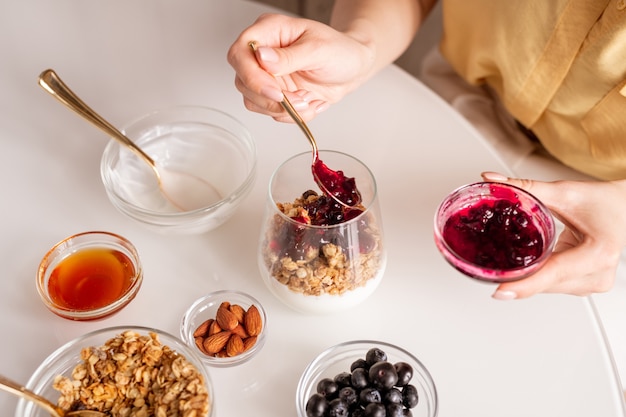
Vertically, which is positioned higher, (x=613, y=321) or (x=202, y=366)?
(x=202, y=366)

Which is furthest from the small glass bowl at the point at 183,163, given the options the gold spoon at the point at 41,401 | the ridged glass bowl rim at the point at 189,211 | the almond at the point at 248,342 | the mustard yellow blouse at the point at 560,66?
the mustard yellow blouse at the point at 560,66

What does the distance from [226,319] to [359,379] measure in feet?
0.73

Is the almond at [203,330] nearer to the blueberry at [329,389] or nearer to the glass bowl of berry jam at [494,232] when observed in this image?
the blueberry at [329,389]

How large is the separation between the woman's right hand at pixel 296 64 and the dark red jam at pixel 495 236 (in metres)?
0.35

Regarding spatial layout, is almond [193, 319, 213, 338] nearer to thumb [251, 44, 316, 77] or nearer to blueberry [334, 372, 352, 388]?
blueberry [334, 372, 352, 388]

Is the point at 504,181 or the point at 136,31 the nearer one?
the point at 504,181

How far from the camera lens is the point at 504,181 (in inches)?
40.2

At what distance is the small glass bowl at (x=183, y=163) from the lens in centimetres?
112

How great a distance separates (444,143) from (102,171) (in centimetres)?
65

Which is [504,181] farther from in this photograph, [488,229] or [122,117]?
[122,117]

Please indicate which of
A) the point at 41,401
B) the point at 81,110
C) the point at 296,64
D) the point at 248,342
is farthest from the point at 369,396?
the point at 81,110

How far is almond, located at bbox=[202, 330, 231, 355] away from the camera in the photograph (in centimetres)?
99

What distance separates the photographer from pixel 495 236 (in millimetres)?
958

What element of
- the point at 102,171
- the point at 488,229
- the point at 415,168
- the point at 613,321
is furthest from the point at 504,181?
the point at 102,171
